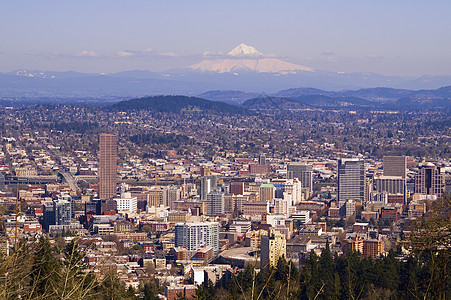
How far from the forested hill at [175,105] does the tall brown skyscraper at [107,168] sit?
37511 mm

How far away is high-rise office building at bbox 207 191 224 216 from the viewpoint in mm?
24844

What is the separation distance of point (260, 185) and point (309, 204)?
9.37 feet

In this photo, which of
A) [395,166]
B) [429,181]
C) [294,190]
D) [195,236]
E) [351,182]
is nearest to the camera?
[195,236]

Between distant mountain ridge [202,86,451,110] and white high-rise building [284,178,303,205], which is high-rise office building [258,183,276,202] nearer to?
white high-rise building [284,178,303,205]

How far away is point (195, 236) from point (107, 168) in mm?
10336

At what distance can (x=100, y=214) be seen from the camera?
23344 mm

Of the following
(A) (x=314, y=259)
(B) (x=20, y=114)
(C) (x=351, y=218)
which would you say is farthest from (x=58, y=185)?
(B) (x=20, y=114)

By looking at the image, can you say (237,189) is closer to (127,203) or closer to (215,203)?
(215,203)

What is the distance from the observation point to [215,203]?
25.1 metres

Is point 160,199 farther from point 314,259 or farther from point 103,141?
point 314,259

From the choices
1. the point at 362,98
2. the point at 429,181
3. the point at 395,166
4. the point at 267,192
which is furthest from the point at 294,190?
the point at 362,98

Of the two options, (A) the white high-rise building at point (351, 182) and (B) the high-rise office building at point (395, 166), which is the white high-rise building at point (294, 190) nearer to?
(A) the white high-rise building at point (351, 182)

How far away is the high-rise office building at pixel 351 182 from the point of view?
1084 inches

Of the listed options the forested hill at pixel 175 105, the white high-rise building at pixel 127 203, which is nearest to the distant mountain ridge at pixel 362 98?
the forested hill at pixel 175 105
